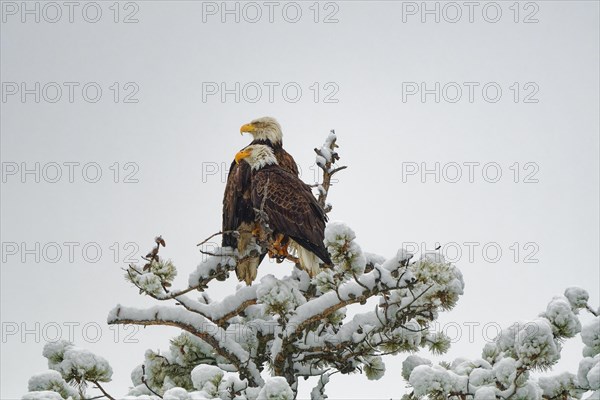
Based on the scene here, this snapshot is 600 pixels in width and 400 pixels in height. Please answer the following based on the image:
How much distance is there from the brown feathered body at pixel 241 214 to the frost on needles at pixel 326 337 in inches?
17.9

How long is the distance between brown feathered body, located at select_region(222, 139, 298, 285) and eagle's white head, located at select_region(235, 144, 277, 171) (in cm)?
12

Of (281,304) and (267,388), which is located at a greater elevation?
(281,304)

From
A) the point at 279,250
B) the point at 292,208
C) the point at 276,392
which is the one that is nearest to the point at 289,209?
the point at 292,208

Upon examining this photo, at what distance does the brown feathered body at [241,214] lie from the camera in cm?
731

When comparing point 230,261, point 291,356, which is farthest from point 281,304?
point 230,261

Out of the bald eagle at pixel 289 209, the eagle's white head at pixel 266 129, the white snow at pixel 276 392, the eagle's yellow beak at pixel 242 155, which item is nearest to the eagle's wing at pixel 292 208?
the bald eagle at pixel 289 209

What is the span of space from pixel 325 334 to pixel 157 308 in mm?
1278

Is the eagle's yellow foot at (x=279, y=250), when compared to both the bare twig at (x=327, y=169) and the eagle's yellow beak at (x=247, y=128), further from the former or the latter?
the eagle's yellow beak at (x=247, y=128)

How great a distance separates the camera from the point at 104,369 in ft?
16.1

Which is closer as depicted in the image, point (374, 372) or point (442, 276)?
point (442, 276)

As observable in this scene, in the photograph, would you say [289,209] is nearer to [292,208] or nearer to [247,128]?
[292,208]

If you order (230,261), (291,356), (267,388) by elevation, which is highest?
(230,261)

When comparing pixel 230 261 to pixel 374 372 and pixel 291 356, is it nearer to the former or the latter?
pixel 291 356

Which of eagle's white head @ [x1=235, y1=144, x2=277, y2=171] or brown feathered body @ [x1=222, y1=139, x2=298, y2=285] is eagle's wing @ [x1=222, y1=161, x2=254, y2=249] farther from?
eagle's white head @ [x1=235, y1=144, x2=277, y2=171]
